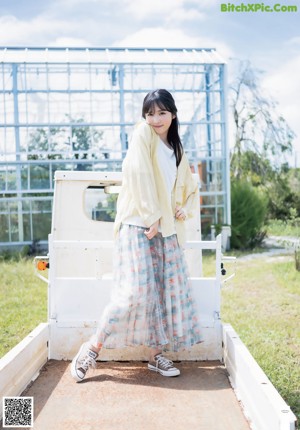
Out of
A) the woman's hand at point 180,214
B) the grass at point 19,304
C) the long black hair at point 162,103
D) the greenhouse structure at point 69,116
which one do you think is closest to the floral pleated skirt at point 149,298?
the woman's hand at point 180,214

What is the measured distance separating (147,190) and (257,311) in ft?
11.4

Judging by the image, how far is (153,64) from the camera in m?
12.0

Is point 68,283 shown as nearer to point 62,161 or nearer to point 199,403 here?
point 199,403

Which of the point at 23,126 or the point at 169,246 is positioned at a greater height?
the point at 23,126

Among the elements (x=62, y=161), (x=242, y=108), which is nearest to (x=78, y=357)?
(x=62, y=161)

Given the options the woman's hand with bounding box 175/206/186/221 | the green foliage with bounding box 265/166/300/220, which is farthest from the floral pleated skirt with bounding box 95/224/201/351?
the green foliage with bounding box 265/166/300/220

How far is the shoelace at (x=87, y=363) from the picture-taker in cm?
260

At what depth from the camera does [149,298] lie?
2.66 m

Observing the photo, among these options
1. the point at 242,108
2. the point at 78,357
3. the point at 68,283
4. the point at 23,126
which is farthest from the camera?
the point at 242,108

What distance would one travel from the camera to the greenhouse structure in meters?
11.6

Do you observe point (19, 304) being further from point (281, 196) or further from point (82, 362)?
point (281, 196)

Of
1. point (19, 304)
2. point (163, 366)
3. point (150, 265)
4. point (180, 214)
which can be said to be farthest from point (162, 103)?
point (19, 304)

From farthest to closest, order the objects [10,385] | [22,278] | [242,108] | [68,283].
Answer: [242,108], [22,278], [68,283], [10,385]

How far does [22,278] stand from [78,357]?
5278 millimetres
